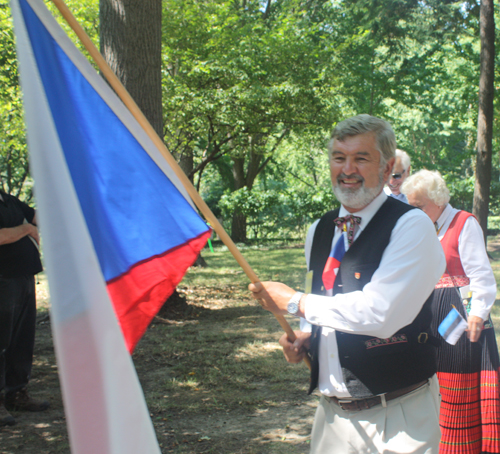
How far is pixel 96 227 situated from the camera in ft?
6.74

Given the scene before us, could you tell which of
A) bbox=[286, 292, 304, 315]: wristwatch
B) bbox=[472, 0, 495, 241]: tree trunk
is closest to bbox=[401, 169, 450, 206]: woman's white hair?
bbox=[286, 292, 304, 315]: wristwatch

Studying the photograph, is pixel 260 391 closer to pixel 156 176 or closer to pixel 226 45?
pixel 156 176

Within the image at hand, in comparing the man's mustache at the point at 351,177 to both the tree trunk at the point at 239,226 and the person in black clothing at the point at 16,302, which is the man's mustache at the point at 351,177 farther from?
the tree trunk at the point at 239,226

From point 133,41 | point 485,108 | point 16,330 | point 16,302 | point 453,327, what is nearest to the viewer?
point 453,327

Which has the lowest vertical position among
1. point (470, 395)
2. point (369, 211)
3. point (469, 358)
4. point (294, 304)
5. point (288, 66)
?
point (470, 395)

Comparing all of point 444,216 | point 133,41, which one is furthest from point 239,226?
point 444,216

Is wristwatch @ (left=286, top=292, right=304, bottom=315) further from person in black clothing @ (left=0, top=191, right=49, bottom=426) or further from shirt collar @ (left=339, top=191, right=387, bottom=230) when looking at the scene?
person in black clothing @ (left=0, top=191, right=49, bottom=426)

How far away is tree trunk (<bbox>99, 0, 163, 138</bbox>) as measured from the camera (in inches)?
282

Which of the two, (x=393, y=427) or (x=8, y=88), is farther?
(x=8, y=88)

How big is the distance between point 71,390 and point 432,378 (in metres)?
1.69

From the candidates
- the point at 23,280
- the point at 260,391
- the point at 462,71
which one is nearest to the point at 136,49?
the point at 23,280

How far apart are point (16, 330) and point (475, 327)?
3.78 metres

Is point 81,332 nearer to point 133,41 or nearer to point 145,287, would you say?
point 145,287

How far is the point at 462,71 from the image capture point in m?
16.5
